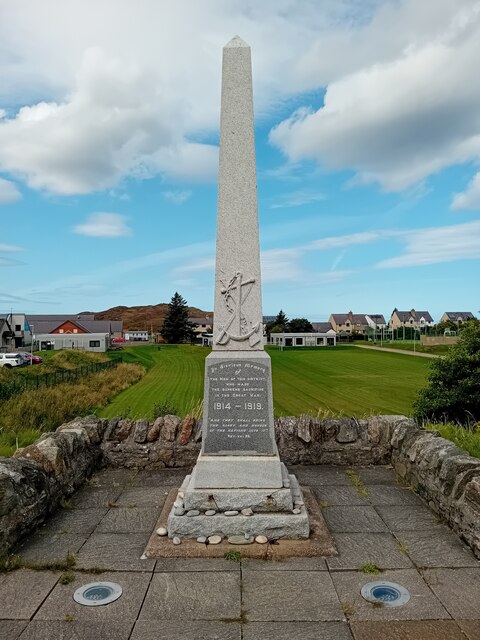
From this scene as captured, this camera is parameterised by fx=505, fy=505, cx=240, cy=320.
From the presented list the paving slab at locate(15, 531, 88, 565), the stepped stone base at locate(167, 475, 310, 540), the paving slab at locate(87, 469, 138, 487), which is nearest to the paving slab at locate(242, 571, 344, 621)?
the stepped stone base at locate(167, 475, 310, 540)

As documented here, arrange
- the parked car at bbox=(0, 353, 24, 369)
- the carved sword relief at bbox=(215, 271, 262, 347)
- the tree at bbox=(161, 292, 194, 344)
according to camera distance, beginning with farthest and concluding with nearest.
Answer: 1. the tree at bbox=(161, 292, 194, 344)
2. the parked car at bbox=(0, 353, 24, 369)
3. the carved sword relief at bbox=(215, 271, 262, 347)

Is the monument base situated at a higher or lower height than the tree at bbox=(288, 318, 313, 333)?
lower

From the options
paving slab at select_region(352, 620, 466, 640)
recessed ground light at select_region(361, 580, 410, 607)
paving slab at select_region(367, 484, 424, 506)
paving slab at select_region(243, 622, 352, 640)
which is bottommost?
paving slab at select_region(352, 620, 466, 640)

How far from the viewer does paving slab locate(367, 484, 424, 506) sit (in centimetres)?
706

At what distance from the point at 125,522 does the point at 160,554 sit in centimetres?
109

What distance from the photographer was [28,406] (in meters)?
15.2

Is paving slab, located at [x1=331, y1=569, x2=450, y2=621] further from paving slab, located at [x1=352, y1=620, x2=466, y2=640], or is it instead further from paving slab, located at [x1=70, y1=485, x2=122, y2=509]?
paving slab, located at [x1=70, y1=485, x2=122, y2=509]

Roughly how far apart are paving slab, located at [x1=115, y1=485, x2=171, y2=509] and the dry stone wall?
0.79 m

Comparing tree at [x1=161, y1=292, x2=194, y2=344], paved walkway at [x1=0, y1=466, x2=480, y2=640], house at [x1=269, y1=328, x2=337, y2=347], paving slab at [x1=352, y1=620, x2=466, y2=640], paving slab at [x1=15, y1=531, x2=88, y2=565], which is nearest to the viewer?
paving slab at [x1=352, y1=620, x2=466, y2=640]

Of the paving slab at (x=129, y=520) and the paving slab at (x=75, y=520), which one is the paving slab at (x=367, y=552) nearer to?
the paving slab at (x=129, y=520)

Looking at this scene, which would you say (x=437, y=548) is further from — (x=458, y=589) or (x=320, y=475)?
(x=320, y=475)

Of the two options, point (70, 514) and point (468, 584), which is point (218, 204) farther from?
point (468, 584)

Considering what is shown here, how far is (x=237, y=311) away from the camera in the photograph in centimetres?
653

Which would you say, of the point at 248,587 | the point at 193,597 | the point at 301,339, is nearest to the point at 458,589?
the point at 248,587
